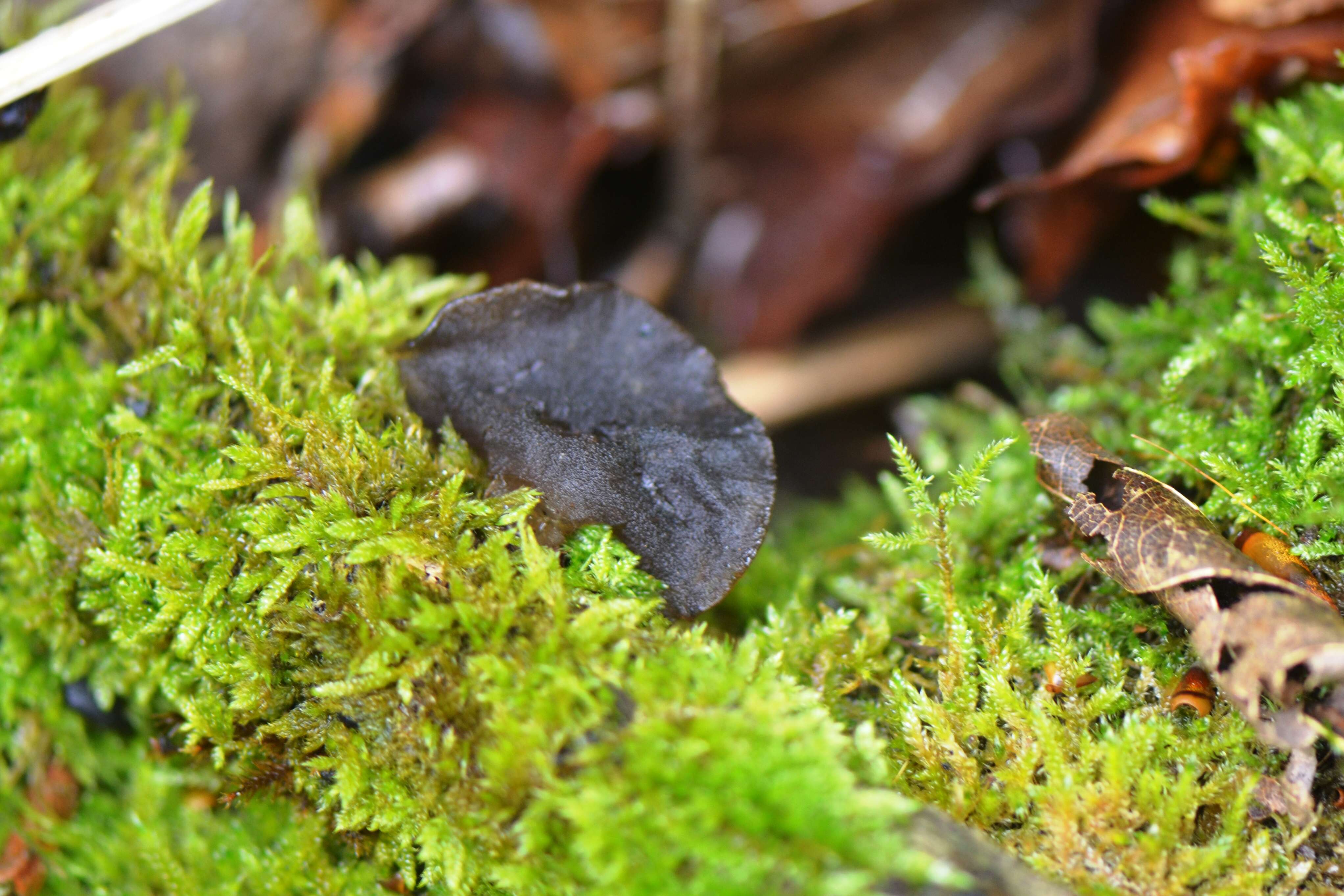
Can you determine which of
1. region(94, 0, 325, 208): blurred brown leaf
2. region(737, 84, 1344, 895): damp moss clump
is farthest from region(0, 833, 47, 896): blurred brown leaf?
region(94, 0, 325, 208): blurred brown leaf

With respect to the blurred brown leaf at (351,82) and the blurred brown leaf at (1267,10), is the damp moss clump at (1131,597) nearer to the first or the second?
the blurred brown leaf at (1267,10)

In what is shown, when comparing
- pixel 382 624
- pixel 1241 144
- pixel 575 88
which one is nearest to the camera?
pixel 382 624

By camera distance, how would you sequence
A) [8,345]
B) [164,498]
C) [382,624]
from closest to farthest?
[382,624] → [164,498] → [8,345]

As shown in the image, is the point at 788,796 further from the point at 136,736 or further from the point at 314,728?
the point at 136,736

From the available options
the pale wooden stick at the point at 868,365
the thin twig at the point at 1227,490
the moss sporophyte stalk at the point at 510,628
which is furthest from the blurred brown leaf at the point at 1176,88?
the thin twig at the point at 1227,490

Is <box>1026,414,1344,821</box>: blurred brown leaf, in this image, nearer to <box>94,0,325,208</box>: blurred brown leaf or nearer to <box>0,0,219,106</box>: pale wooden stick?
<box>0,0,219,106</box>: pale wooden stick

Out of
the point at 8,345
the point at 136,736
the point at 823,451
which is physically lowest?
the point at 823,451

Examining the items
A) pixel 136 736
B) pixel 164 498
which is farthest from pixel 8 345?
pixel 136 736
